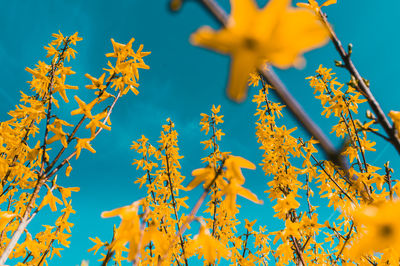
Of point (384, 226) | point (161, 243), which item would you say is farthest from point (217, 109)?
point (384, 226)

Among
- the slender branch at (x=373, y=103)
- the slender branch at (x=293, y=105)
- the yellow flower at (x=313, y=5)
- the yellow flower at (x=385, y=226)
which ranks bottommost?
the yellow flower at (x=385, y=226)

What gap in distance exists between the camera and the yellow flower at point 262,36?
0.36 meters

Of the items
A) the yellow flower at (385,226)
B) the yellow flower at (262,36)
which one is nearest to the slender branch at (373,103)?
the yellow flower at (385,226)

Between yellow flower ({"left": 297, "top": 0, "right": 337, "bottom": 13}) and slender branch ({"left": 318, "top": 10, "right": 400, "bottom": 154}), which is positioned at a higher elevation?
yellow flower ({"left": 297, "top": 0, "right": 337, "bottom": 13})

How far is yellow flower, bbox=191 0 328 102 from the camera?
0.36 m

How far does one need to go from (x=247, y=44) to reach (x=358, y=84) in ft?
2.69

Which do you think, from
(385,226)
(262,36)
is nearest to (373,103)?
(385,226)

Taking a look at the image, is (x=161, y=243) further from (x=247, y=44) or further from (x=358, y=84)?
(x=358, y=84)

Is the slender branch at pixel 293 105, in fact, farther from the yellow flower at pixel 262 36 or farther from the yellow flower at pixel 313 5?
the yellow flower at pixel 313 5

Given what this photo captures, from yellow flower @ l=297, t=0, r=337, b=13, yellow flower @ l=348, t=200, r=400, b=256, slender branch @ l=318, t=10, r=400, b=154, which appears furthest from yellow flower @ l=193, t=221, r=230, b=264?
yellow flower @ l=297, t=0, r=337, b=13

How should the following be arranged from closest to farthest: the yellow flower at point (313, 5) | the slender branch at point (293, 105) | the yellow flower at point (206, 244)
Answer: the slender branch at point (293, 105) < the yellow flower at point (206, 244) < the yellow flower at point (313, 5)

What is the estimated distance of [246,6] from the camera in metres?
0.36

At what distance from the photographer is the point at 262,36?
377 millimetres

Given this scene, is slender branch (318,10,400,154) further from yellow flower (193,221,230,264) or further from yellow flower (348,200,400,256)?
yellow flower (193,221,230,264)
